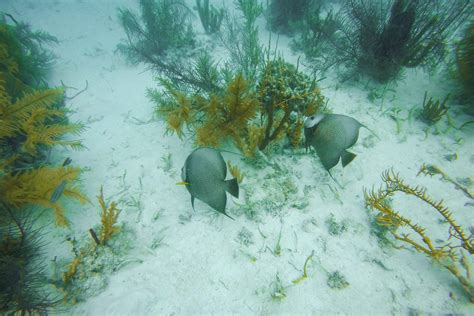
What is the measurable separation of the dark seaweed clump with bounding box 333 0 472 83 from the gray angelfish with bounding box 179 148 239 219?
13.9ft

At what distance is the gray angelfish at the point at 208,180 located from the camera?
2.66 m

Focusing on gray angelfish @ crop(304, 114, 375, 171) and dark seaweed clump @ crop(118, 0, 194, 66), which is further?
dark seaweed clump @ crop(118, 0, 194, 66)

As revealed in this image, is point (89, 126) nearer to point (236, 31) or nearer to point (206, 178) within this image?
point (206, 178)

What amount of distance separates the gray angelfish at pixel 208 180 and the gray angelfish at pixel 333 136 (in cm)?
123

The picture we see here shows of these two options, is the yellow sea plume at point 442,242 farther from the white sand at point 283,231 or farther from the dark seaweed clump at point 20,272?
the dark seaweed clump at point 20,272

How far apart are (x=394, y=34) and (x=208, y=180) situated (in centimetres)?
456

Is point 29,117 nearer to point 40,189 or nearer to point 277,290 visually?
point 40,189

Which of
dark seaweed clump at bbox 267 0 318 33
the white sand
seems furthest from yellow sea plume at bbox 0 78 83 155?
dark seaweed clump at bbox 267 0 318 33

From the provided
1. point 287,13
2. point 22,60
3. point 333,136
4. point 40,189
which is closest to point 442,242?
point 333,136

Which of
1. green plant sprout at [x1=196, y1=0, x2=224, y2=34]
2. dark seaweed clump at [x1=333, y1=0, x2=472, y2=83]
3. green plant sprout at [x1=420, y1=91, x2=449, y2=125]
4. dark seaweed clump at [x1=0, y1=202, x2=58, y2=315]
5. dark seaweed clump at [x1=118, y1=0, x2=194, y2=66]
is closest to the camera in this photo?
dark seaweed clump at [x1=0, y1=202, x2=58, y2=315]

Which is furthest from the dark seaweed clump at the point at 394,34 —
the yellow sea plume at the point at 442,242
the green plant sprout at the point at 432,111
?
the yellow sea plume at the point at 442,242

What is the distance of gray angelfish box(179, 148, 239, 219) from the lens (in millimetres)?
2656

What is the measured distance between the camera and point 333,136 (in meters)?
2.80

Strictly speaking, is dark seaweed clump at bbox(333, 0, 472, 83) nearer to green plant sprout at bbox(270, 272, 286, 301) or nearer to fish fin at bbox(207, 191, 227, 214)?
fish fin at bbox(207, 191, 227, 214)
